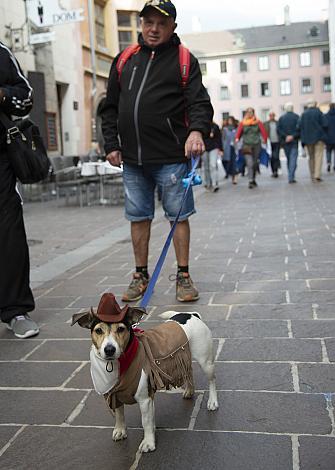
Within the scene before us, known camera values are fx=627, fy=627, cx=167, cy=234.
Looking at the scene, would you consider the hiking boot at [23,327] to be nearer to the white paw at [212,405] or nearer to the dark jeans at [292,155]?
the white paw at [212,405]

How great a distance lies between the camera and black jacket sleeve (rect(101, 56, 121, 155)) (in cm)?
466

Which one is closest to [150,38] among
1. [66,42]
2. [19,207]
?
[19,207]

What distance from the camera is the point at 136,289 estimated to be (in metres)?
4.71

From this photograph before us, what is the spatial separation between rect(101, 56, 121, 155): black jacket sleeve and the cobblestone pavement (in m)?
1.22

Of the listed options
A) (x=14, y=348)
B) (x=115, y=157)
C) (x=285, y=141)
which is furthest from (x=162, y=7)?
(x=285, y=141)

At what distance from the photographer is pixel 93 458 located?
7.82 feet

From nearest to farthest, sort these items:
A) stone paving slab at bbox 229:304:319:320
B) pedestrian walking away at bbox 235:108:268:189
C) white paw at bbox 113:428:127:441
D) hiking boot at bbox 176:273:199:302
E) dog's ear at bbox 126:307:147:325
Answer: dog's ear at bbox 126:307:147:325
white paw at bbox 113:428:127:441
stone paving slab at bbox 229:304:319:320
hiking boot at bbox 176:273:199:302
pedestrian walking away at bbox 235:108:268:189

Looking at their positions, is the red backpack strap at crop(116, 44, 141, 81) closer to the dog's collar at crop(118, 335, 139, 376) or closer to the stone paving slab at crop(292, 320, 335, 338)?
the stone paving slab at crop(292, 320, 335, 338)

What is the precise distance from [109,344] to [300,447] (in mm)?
833

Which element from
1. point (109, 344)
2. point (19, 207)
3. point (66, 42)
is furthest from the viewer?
point (66, 42)

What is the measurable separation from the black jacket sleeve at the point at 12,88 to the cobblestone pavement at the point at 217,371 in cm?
144

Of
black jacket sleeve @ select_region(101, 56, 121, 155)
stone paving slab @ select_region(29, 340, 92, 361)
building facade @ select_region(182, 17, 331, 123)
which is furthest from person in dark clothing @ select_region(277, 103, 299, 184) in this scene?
building facade @ select_region(182, 17, 331, 123)

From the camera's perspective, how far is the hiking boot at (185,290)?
4637 millimetres

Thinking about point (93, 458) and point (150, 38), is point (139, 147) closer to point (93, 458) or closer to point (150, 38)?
point (150, 38)
